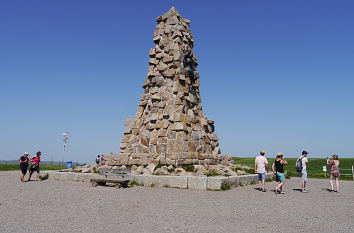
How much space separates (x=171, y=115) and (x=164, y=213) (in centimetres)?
780

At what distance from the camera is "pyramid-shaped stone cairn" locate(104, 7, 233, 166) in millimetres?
13383

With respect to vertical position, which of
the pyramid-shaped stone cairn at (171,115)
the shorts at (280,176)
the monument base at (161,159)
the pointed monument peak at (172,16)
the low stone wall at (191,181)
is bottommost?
the low stone wall at (191,181)

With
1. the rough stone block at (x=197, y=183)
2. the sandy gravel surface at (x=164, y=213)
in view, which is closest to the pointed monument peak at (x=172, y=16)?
the rough stone block at (x=197, y=183)

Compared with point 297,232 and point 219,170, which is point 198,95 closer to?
point 219,170

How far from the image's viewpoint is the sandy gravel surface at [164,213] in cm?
517

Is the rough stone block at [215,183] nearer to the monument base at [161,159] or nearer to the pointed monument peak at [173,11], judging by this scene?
the monument base at [161,159]

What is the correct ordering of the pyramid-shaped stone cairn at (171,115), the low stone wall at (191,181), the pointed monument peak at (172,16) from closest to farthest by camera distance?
the low stone wall at (191,181), the pyramid-shaped stone cairn at (171,115), the pointed monument peak at (172,16)

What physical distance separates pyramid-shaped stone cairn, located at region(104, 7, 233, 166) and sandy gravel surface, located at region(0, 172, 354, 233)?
4433 mm

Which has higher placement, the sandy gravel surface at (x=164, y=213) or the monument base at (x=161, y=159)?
the monument base at (x=161, y=159)

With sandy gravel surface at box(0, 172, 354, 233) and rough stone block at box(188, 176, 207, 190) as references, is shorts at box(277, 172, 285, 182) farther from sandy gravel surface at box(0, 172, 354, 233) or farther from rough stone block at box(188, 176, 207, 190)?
rough stone block at box(188, 176, 207, 190)

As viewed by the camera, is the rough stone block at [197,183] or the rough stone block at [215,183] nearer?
the rough stone block at [215,183]

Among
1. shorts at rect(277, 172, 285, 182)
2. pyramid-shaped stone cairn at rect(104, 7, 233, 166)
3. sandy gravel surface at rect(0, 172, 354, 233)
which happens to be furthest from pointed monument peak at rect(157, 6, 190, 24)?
sandy gravel surface at rect(0, 172, 354, 233)

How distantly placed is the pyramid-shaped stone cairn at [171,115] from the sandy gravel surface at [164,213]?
4.43 meters

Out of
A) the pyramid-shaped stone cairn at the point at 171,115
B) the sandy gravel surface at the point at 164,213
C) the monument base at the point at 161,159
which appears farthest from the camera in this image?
the pyramid-shaped stone cairn at the point at 171,115
